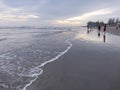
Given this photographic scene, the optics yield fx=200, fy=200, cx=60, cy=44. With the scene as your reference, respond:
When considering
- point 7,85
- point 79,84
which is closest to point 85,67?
point 79,84

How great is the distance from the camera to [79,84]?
7.44 m

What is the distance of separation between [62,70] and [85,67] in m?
1.29

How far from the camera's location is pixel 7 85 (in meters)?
7.66

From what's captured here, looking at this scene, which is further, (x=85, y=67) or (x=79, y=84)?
(x=85, y=67)

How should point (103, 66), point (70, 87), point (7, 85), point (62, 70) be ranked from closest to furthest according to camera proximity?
point (70, 87) → point (7, 85) → point (62, 70) → point (103, 66)

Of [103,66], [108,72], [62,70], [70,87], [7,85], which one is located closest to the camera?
[70,87]

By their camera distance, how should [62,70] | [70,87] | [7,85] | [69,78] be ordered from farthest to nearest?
[62,70]
[69,78]
[7,85]
[70,87]

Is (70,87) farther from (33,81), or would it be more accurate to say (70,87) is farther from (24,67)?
(24,67)

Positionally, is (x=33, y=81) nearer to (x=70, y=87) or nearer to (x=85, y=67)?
(x=70, y=87)

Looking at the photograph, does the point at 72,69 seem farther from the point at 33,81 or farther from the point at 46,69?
the point at 33,81

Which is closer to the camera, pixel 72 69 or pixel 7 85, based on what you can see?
pixel 7 85

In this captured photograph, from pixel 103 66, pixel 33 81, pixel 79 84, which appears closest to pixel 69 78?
pixel 79 84

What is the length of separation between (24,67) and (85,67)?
10.5ft

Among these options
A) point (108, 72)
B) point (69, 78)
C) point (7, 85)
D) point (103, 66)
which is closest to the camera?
point (7, 85)
